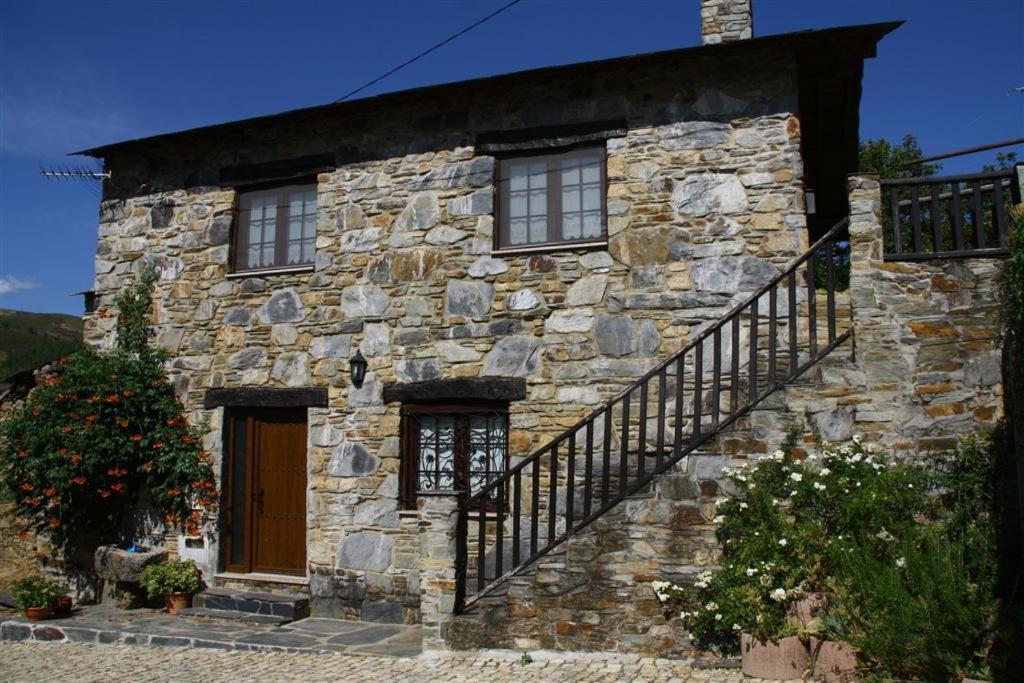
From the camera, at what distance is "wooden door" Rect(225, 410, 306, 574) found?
8.61m

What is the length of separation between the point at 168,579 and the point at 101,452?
151 cm

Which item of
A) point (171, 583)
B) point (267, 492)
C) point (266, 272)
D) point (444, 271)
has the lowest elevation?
point (171, 583)

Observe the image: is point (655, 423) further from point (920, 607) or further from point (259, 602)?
point (259, 602)

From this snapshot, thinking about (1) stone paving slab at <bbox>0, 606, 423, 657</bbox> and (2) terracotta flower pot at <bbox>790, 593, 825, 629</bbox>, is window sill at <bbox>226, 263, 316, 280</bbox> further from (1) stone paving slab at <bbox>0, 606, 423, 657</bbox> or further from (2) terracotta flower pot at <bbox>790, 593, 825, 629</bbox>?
(2) terracotta flower pot at <bbox>790, 593, 825, 629</bbox>

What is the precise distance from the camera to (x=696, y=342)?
6016mm

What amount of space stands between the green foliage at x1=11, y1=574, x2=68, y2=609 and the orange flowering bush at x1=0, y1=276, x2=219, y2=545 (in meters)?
0.79

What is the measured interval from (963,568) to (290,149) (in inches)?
290

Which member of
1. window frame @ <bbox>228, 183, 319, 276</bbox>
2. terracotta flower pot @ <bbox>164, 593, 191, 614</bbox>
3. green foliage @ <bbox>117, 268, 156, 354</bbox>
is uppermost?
window frame @ <bbox>228, 183, 319, 276</bbox>

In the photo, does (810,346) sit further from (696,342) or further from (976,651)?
(976,651)

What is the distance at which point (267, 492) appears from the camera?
877cm

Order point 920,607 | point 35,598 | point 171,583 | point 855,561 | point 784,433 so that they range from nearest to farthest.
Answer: point 920,607, point 855,561, point 784,433, point 35,598, point 171,583

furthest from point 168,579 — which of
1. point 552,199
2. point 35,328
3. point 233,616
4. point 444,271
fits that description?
point 35,328

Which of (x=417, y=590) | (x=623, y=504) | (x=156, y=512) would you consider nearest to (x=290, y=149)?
(x=156, y=512)

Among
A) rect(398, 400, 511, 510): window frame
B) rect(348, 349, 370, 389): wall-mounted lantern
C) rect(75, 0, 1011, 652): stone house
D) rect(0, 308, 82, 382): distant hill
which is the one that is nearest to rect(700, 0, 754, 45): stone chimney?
rect(75, 0, 1011, 652): stone house
